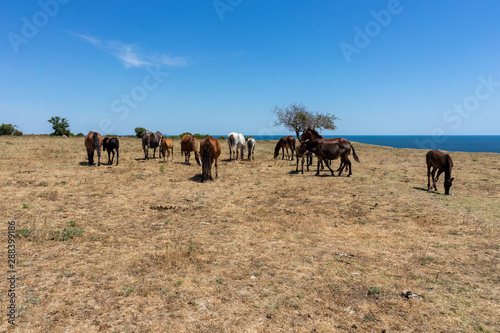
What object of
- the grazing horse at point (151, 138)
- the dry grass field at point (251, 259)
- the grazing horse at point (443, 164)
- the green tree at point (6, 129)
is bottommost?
the dry grass field at point (251, 259)

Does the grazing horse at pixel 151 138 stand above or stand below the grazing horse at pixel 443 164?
above

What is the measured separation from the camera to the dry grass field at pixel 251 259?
4.06 m

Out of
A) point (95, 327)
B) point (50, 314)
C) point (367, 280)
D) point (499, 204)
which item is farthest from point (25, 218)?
point (499, 204)

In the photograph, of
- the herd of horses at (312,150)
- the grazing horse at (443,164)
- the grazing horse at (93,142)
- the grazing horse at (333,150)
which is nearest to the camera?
the grazing horse at (443,164)

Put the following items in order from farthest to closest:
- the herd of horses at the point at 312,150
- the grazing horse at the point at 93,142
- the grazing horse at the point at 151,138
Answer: the grazing horse at the point at 151,138, the grazing horse at the point at 93,142, the herd of horses at the point at 312,150

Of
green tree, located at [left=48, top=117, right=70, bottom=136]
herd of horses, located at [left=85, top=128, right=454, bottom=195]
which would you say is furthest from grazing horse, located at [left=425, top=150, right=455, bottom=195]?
green tree, located at [left=48, top=117, right=70, bottom=136]

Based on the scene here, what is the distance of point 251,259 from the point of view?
6039 mm

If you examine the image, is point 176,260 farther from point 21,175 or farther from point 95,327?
point 21,175

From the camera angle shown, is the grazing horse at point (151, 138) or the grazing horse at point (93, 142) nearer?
the grazing horse at point (93, 142)

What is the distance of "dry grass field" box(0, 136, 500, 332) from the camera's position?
4.06 meters

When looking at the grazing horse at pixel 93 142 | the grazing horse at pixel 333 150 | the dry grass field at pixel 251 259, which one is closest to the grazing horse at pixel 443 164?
the dry grass field at pixel 251 259

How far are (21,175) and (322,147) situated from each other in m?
17.4

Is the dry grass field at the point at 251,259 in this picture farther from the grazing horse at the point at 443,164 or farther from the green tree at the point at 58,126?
the green tree at the point at 58,126

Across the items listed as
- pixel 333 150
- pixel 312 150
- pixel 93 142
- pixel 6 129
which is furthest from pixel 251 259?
pixel 6 129
